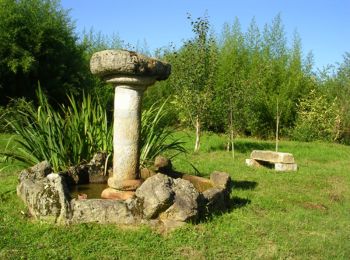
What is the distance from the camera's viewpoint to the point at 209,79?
1279 centimetres

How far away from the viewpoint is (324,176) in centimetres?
940

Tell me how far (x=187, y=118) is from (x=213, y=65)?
82.0 inches

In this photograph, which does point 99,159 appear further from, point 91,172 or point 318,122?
point 318,122

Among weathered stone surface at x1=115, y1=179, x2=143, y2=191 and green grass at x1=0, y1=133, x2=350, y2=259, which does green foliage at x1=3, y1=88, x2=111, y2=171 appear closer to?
green grass at x1=0, y1=133, x2=350, y2=259

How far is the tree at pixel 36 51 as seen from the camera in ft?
46.7

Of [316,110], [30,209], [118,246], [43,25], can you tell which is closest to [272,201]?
[118,246]

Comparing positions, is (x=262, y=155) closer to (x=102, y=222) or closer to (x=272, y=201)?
(x=272, y=201)

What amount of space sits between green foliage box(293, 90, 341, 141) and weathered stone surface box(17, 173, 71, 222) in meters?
14.9

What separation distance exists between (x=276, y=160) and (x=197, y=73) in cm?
367

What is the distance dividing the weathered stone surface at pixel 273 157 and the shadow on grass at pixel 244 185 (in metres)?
2.12

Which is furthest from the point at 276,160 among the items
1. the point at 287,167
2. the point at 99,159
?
the point at 99,159

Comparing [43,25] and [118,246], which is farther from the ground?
[43,25]

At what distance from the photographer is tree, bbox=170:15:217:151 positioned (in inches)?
495

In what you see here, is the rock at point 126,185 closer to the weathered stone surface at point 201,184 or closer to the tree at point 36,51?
the weathered stone surface at point 201,184
